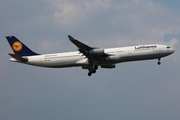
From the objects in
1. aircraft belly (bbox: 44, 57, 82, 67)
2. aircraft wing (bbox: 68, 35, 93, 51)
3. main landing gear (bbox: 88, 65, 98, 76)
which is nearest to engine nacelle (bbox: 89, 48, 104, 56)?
aircraft wing (bbox: 68, 35, 93, 51)

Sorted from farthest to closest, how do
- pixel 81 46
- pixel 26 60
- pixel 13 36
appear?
pixel 13 36
pixel 26 60
pixel 81 46

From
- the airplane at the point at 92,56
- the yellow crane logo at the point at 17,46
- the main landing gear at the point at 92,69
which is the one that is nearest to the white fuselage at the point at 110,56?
the airplane at the point at 92,56

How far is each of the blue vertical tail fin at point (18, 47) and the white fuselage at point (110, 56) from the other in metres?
2.28

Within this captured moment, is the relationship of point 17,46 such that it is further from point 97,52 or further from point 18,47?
point 97,52

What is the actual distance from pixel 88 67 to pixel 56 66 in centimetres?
643

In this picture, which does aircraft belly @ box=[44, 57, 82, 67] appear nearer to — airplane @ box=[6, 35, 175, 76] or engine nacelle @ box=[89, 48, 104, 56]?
airplane @ box=[6, 35, 175, 76]

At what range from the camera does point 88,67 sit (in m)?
77.9

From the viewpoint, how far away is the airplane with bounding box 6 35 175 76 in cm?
7244

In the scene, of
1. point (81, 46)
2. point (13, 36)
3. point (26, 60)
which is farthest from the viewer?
point (13, 36)

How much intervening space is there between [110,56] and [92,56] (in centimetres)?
330

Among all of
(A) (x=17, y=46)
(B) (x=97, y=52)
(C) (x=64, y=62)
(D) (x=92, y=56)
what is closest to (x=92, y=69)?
(D) (x=92, y=56)

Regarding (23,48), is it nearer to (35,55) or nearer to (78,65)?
(35,55)

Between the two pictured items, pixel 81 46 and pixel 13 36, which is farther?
pixel 13 36

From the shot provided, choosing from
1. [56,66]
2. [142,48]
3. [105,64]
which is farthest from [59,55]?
[142,48]
